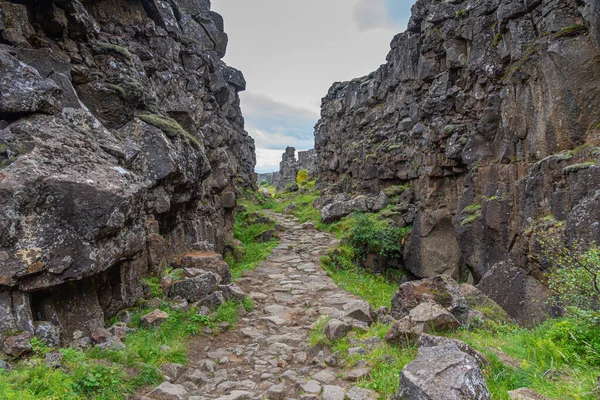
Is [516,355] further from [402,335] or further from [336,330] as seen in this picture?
[336,330]

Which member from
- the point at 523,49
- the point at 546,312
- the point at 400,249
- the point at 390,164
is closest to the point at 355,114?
the point at 390,164

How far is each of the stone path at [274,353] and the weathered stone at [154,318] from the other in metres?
0.79

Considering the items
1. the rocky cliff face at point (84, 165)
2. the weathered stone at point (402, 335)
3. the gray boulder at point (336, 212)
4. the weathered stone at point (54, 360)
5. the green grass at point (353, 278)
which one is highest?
the rocky cliff face at point (84, 165)

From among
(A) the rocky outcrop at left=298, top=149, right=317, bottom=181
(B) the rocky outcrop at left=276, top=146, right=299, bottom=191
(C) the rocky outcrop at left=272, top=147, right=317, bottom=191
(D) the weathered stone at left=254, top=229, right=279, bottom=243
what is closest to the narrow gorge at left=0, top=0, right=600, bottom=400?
(D) the weathered stone at left=254, top=229, right=279, bottom=243

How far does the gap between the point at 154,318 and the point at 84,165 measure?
304 cm

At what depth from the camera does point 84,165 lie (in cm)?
582

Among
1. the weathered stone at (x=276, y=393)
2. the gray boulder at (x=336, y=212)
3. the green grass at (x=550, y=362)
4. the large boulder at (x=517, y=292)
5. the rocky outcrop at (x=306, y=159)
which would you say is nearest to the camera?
the green grass at (x=550, y=362)

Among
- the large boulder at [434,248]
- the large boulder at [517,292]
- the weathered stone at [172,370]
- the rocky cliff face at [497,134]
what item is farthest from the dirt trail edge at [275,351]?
the large boulder at [434,248]

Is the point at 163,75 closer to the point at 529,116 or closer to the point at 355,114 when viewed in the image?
the point at 529,116

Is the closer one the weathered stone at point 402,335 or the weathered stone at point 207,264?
the weathered stone at point 402,335

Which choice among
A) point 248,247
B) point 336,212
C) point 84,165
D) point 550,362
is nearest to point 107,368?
point 84,165

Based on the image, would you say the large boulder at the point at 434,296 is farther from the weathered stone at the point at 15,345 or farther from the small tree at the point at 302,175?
the small tree at the point at 302,175

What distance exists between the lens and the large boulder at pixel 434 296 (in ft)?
20.4

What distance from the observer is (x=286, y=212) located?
30.2m
